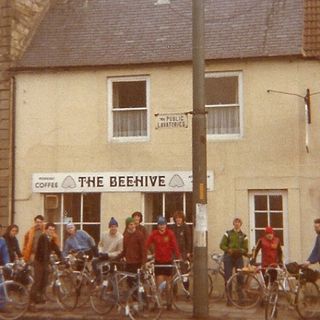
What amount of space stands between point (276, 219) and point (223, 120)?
107 inches

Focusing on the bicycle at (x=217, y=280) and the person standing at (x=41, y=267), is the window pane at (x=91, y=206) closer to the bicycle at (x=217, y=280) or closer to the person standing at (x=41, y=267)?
the bicycle at (x=217, y=280)

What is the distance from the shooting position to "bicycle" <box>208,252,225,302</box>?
15.5 m

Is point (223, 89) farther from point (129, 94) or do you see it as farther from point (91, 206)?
point (91, 206)

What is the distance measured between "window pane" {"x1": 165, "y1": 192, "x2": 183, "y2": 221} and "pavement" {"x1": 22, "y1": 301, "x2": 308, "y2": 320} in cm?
348

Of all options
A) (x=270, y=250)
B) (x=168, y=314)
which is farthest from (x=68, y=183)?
(x=270, y=250)

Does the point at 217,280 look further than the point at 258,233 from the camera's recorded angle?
No

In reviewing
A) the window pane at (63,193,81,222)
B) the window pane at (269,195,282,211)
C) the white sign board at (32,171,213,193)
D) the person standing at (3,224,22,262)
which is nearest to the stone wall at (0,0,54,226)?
the white sign board at (32,171,213,193)

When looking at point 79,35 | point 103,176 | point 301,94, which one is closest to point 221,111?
point 301,94

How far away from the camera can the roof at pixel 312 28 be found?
16688mm

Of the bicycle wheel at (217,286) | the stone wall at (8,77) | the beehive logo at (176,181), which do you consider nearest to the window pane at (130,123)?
the beehive logo at (176,181)

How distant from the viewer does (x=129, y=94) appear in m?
17.9

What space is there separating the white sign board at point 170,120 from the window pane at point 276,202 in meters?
2.78

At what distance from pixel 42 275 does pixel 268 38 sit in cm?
793

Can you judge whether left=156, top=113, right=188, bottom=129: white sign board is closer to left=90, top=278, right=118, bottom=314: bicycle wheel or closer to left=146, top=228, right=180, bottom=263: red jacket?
left=146, top=228, right=180, bottom=263: red jacket
